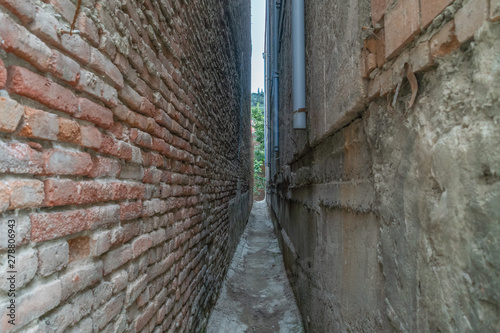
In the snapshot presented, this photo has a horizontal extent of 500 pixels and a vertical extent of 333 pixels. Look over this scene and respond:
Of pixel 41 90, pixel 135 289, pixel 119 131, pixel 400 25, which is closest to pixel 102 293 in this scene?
pixel 135 289

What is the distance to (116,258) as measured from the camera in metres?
1.29

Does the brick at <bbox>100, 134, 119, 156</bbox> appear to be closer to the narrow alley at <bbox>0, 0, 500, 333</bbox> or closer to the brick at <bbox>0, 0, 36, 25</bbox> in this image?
the narrow alley at <bbox>0, 0, 500, 333</bbox>

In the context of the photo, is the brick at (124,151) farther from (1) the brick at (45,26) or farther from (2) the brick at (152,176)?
(1) the brick at (45,26)

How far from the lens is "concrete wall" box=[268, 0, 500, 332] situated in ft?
2.37

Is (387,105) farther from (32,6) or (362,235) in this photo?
(32,6)

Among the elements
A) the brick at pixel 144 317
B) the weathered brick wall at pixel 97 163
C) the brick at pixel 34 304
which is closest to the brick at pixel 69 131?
the weathered brick wall at pixel 97 163

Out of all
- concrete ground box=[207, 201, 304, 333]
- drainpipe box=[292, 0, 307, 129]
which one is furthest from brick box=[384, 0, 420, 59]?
concrete ground box=[207, 201, 304, 333]

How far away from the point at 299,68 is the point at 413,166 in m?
2.10

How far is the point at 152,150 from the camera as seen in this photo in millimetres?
1721

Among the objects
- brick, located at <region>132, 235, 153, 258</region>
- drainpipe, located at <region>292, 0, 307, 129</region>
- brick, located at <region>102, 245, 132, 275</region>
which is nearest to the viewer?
brick, located at <region>102, 245, 132, 275</region>

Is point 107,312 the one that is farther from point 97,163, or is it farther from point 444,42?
point 444,42

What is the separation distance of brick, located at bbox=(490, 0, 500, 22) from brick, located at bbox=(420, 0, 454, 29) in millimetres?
173

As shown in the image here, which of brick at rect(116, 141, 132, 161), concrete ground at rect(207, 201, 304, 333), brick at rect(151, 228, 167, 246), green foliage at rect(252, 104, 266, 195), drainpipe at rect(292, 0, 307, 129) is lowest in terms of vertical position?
concrete ground at rect(207, 201, 304, 333)

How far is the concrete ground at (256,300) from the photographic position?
10.7 feet
